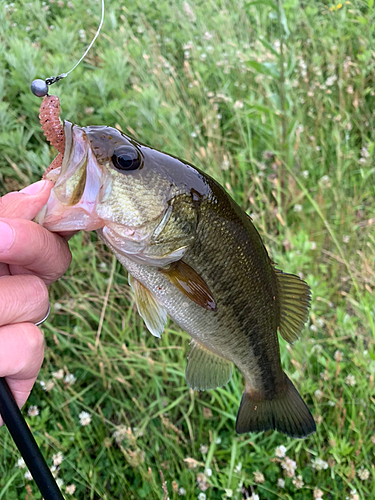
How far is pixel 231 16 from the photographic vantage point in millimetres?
3551

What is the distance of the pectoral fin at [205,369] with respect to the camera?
51.2 inches

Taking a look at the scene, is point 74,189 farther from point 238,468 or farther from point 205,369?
point 238,468

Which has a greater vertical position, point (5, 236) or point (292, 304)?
point (5, 236)

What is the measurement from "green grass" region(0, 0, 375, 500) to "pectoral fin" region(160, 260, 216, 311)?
2.60 feet

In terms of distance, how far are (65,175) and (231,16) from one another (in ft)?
10.9

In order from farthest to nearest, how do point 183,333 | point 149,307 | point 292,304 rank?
point 183,333, point 292,304, point 149,307

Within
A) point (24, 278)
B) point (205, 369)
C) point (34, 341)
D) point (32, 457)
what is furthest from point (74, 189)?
point (205, 369)

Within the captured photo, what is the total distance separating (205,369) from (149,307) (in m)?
0.33

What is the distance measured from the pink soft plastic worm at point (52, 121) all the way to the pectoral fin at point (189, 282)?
409 mm

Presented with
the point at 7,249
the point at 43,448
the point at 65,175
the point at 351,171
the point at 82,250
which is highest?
the point at 65,175

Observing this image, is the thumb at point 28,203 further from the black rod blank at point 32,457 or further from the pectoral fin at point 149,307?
the black rod blank at point 32,457

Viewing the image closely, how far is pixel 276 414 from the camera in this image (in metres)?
1.41

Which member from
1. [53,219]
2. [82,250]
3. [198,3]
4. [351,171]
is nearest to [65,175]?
[53,219]

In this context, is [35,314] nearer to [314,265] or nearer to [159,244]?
[159,244]
